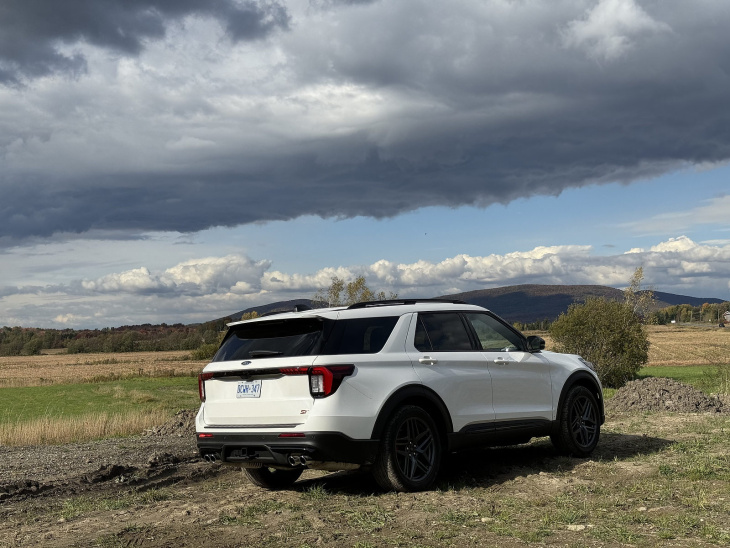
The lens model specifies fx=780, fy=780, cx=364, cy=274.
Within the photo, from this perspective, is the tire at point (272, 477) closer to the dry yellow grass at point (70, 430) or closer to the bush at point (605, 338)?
the dry yellow grass at point (70, 430)

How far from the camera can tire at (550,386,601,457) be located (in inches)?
371

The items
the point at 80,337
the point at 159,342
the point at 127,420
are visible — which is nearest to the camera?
the point at 127,420

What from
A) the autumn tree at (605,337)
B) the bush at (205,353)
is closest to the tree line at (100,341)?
the bush at (205,353)

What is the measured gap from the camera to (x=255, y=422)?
24.2 ft

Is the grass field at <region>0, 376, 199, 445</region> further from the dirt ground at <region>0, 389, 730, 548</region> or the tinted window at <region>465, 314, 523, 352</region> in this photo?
the tinted window at <region>465, 314, 523, 352</region>

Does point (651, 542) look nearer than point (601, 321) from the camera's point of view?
Yes

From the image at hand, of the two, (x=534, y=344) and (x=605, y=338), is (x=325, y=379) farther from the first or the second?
(x=605, y=338)

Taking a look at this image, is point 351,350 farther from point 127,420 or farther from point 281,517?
point 127,420

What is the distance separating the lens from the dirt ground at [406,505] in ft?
19.4

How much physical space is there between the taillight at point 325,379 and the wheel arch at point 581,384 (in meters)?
3.53

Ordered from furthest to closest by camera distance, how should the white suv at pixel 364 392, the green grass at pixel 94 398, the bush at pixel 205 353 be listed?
the bush at pixel 205 353, the green grass at pixel 94 398, the white suv at pixel 364 392

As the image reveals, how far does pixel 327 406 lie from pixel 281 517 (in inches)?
40.3

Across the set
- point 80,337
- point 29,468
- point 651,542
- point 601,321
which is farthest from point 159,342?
point 651,542

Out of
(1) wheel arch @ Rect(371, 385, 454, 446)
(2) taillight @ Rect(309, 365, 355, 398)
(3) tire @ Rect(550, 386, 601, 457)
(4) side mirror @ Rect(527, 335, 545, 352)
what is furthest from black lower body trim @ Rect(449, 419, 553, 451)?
(2) taillight @ Rect(309, 365, 355, 398)
